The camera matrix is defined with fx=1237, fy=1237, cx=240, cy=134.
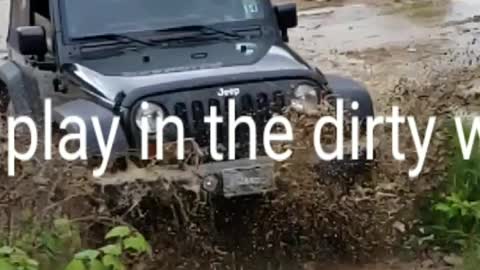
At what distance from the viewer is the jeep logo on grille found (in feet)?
21.6

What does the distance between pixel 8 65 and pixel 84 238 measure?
273 cm

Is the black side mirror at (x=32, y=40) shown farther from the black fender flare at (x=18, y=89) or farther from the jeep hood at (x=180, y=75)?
the black fender flare at (x=18, y=89)

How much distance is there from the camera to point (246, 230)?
6.51m

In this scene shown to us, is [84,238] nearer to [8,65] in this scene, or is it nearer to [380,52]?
[8,65]

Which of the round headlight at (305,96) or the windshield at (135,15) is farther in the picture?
the windshield at (135,15)

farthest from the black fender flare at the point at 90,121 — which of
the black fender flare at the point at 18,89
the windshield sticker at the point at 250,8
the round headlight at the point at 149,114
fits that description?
the windshield sticker at the point at 250,8

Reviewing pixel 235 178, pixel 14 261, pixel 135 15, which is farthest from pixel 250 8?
pixel 14 261

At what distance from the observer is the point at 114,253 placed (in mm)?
5129

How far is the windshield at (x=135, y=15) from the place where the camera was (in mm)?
7402

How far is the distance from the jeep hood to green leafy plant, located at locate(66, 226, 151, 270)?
3.48ft

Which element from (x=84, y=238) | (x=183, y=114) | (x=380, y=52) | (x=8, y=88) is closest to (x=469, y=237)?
(x=183, y=114)

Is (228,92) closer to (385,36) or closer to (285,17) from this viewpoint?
(285,17)

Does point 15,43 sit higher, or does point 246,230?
point 15,43

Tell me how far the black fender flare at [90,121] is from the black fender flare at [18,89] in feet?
2.86
